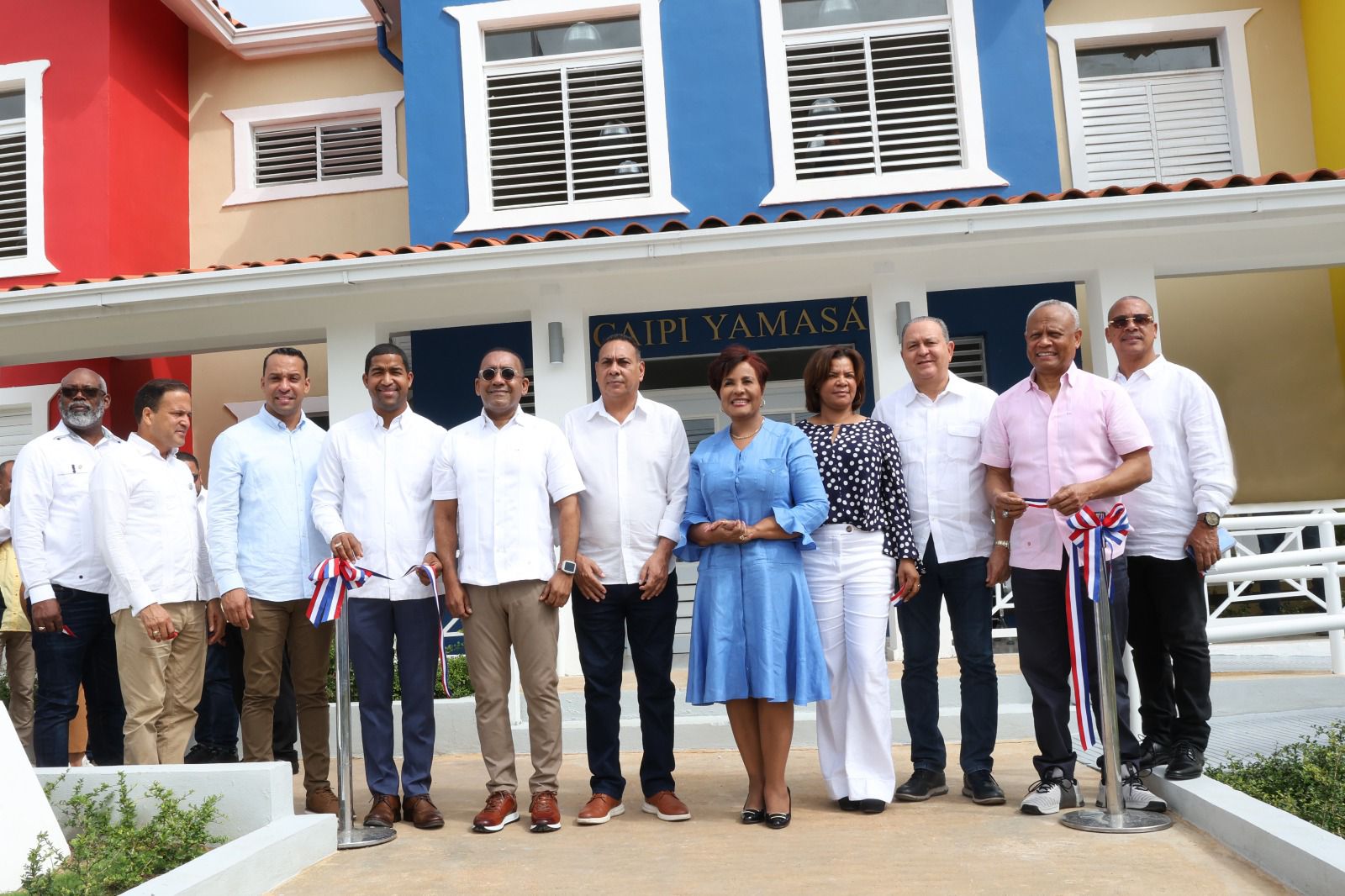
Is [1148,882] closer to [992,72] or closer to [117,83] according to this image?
[992,72]

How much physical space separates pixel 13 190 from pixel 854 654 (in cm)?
1005

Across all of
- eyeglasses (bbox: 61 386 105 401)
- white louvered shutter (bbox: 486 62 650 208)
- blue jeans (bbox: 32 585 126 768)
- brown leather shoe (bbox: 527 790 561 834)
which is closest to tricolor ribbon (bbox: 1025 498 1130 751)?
brown leather shoe (bbox: 527 790 561 834)

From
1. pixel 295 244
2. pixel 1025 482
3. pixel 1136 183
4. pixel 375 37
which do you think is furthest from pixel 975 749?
pixel 375 37

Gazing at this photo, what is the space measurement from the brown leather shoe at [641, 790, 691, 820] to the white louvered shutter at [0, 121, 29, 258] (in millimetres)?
9184

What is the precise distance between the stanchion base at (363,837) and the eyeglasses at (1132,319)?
138 inches

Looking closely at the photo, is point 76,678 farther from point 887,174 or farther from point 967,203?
point 887,174

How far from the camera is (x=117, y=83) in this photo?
34.4 feet

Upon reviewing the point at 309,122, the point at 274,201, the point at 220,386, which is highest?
the point at 309,122

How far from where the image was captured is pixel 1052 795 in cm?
423

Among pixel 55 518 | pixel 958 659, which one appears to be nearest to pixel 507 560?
pixel 958 659

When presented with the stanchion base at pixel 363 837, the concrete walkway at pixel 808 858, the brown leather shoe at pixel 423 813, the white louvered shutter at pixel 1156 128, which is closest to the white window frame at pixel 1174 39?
the white louvered shutter at pixel 1156 128

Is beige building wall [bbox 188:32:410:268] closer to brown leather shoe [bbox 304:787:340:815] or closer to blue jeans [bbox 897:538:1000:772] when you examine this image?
brown leather shoe [bbox 304:787:340:815]

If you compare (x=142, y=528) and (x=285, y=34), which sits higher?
(x=285, y=34)

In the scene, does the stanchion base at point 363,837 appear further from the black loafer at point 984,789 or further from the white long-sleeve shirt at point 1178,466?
the white long-sleeve shirt at point 1178,466
